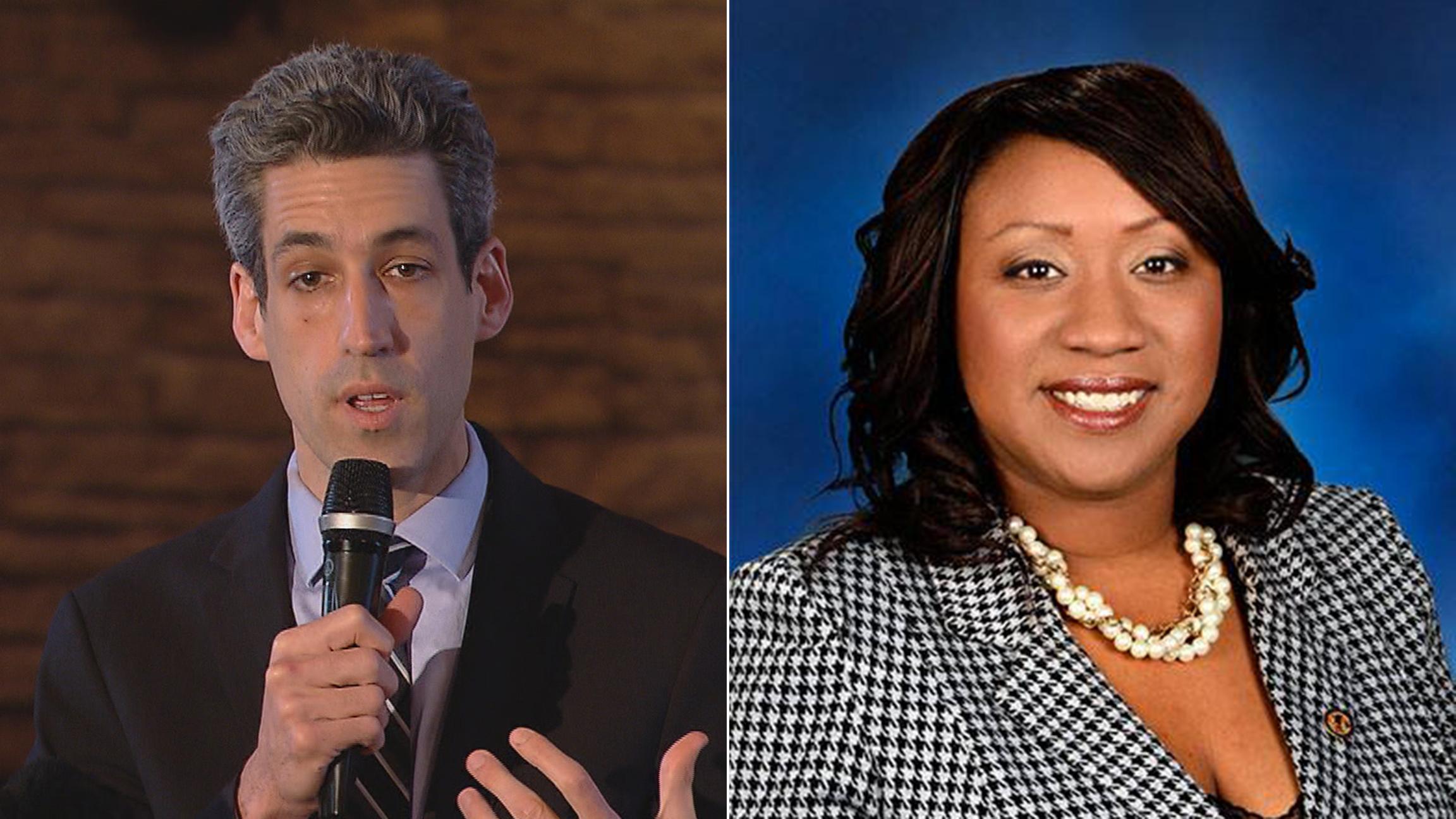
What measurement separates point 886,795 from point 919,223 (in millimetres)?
690

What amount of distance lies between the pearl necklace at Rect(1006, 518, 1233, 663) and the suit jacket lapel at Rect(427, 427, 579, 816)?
57 centimetres

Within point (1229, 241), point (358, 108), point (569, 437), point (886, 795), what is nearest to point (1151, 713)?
point (886, 795)

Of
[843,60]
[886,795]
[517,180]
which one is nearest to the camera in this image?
[886,795]

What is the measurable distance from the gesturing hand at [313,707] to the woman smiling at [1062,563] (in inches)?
17.5

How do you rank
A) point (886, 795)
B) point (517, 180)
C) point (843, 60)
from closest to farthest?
point (886, 795)
point (517, 180)
point (843, 60)

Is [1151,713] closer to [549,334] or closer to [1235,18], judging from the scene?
[549,334]

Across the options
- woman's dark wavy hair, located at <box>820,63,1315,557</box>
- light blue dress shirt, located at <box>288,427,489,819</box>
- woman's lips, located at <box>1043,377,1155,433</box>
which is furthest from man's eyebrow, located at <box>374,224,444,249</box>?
woman's lips, located at <box>1043,377,1155,433</box>

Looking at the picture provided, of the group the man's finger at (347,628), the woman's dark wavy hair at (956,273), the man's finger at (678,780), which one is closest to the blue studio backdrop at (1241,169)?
the woman's dark wavy hair at (956,273)

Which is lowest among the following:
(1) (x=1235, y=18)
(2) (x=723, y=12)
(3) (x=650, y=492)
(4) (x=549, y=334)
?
(3) (x=650, y=492)

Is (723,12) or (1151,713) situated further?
(723,12)

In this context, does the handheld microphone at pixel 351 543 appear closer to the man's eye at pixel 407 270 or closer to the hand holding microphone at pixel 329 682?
the hand holding microphone at pixel 329 682

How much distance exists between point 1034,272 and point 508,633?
0.78m

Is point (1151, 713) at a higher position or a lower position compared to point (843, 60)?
lower

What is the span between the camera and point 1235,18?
9.51 ft
